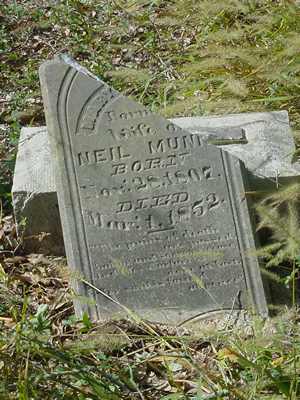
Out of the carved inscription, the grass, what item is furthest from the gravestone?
the grass

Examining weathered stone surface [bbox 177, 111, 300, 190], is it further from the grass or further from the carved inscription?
the carved inscription

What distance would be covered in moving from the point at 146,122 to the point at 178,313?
69 cm

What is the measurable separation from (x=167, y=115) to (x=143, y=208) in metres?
0.77

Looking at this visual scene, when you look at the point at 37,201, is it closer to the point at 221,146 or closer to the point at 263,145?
the point at 221,146

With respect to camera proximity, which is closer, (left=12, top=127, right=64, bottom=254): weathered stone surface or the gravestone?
the gravestone

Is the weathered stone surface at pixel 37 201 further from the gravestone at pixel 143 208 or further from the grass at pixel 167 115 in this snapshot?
the gravestone at pixel 143 208

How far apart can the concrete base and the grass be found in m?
0.09

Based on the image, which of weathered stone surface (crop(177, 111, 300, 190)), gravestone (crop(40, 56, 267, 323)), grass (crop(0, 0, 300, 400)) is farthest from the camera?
weathered stone surface (crop(177, 111, 300, 190))

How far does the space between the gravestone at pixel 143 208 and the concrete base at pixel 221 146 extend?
0.68ft

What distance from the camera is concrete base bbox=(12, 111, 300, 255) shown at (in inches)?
138

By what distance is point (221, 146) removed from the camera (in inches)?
143

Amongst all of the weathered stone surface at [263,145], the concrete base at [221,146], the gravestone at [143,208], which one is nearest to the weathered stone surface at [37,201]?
the concrete base at [221,146]

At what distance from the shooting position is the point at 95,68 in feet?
15.8

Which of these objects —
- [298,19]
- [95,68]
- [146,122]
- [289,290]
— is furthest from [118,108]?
[95,68]
